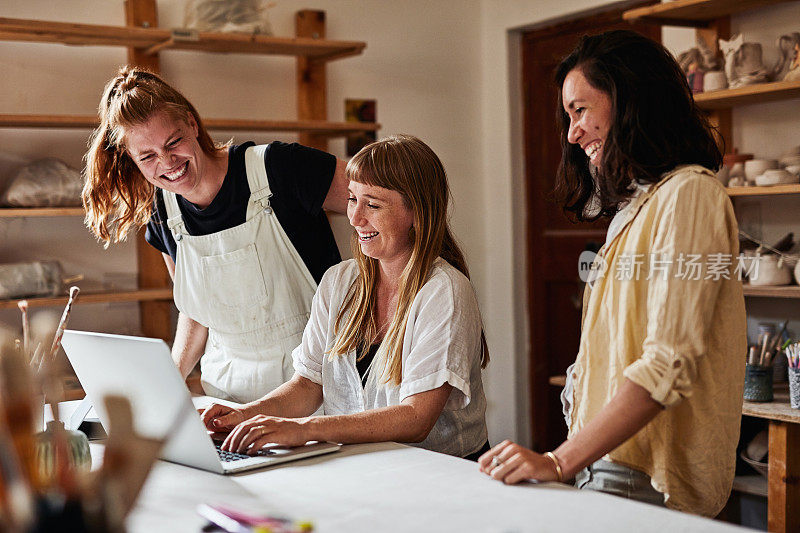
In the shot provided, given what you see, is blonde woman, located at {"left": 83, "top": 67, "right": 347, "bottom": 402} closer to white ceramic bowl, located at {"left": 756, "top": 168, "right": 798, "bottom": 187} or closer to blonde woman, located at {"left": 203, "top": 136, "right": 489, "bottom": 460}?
blonde woman, located at {"left": 203, "top": 136, "right": 489, "bottom": 460}

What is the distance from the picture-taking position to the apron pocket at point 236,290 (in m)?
2.06

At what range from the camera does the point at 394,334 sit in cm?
167

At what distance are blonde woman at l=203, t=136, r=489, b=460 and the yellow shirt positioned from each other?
0.90ft

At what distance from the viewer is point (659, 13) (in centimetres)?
294

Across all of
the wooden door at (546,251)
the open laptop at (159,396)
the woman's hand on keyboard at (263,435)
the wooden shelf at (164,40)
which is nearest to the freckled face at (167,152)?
the open laptop at (159,396)

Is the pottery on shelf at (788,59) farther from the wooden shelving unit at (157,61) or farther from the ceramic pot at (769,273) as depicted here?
the wooden shelving unit at (157,61)

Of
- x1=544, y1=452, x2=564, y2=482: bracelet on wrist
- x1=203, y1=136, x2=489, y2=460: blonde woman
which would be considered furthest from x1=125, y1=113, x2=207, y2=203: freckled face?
x1=544, y1=452, x2=564, y2=482: bracelet on wrist

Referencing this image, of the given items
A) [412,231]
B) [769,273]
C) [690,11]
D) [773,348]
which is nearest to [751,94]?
[690,11]

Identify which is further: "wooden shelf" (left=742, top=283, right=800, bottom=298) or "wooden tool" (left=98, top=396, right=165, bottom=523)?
"wooden shelf" (left=742, top=283, right=800, bottom=298)

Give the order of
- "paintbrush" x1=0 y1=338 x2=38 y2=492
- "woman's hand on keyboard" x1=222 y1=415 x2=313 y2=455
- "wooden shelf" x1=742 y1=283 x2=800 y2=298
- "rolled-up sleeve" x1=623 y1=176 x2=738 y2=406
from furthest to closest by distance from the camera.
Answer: "wooden shelf" x1=742 y1=283 x2=800 y2=298 → "woman's hand on keyboard" x1=222 y1=415 x2=313 y2=455 → "rolled-up sleeve" x1=623 y1=176 x2=738 y2=406 → "paintbrush" x1=0 y1=338 x2=38 y2=492

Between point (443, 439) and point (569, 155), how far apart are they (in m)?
0.56

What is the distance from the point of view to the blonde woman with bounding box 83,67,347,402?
203 centimetres

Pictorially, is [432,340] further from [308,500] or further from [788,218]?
[788,218]

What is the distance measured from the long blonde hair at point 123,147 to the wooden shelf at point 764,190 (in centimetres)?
164
